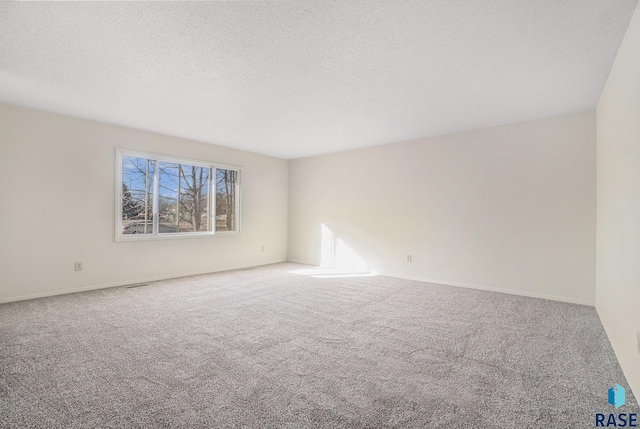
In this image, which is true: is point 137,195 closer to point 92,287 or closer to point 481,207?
point 92,287

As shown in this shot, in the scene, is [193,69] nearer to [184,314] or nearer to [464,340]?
[184,314]

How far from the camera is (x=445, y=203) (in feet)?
15.8

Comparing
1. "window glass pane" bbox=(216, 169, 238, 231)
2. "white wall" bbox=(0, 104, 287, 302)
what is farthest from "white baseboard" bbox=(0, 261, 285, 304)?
"window glass pane" bbox=(216, 169, 238, 231)

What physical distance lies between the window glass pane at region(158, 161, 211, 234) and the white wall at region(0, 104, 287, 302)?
0.84 ft

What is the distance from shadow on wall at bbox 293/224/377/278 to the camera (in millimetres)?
5645

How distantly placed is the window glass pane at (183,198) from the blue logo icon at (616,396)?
5536 millimetres

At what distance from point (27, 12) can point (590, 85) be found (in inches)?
191

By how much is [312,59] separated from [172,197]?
12.4ft

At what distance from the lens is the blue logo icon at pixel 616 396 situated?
1705 millimetres

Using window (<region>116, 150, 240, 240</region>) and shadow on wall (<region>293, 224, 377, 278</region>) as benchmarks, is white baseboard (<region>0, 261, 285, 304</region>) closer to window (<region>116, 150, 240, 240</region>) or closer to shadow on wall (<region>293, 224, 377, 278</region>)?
window (<region>116, 150, 240, 240</region>)

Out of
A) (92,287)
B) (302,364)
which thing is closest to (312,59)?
(302,364)

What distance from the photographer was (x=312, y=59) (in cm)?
255

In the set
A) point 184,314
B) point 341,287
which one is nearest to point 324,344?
point 184,314

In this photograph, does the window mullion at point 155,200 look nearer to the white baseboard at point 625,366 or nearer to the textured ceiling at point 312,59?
the textured ceiling at point 312,59
